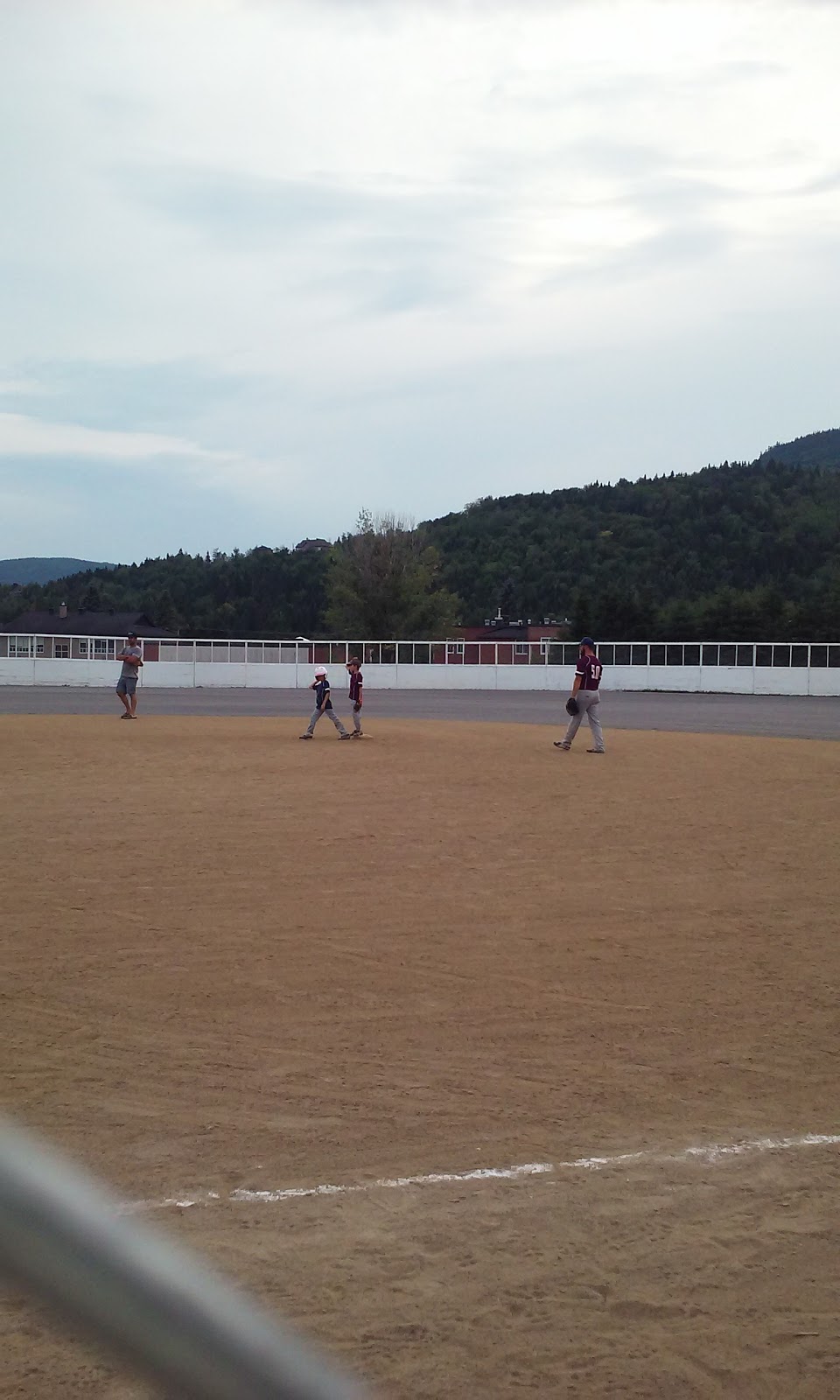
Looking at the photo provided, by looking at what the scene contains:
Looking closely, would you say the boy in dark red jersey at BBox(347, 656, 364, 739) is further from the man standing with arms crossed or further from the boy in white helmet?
the man standing with arms crossed

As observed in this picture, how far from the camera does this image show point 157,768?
725 inches

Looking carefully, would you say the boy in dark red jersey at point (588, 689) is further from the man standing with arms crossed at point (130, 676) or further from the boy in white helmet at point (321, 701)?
the man standing with arms crossed at point (130, 676)

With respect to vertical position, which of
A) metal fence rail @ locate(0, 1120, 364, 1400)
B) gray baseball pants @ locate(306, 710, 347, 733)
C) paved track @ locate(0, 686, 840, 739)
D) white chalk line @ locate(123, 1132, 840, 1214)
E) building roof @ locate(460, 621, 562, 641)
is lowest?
white chalk line @ locate(123, 1132, 840, 1214)

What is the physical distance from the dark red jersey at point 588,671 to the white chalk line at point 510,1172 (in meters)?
15.3

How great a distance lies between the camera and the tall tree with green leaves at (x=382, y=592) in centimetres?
A: 9375

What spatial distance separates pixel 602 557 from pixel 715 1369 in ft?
398

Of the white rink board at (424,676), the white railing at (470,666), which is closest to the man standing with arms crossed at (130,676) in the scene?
the white rink board at (424,676)

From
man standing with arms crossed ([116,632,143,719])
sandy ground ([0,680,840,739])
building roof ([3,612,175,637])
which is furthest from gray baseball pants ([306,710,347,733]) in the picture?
building roof ([3,612,175,637])

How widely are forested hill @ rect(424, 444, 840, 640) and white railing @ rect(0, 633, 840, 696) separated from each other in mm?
38652

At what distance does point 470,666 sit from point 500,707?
51.3 feet

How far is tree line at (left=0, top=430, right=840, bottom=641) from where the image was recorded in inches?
3730

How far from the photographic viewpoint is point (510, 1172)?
5.09 meters

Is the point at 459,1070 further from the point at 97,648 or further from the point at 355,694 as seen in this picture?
the point at 97,648

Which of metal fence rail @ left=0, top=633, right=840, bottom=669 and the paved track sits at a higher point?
metal fence rail @ left=0, top=633, right=840, bottom=669
